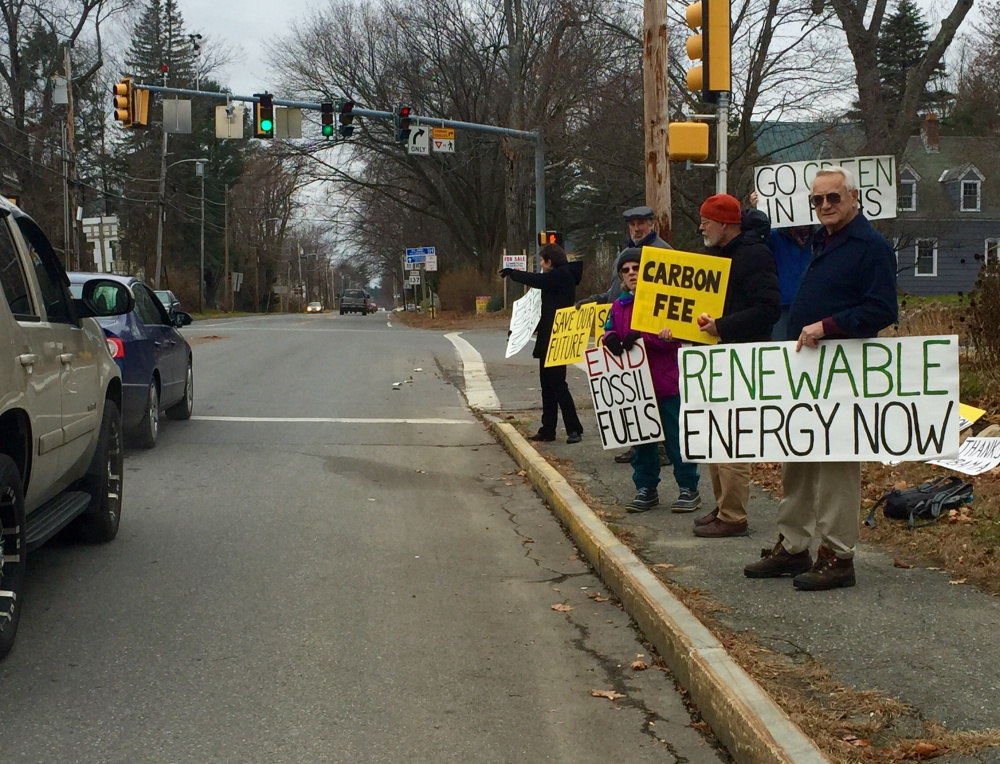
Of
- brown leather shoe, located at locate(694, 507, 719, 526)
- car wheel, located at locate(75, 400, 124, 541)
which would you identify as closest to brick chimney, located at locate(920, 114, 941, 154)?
brown leather shoe, located at locate(694, 507, 719, 526)

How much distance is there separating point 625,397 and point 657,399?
26 cm

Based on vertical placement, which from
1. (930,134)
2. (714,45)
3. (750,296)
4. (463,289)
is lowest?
(750,296)

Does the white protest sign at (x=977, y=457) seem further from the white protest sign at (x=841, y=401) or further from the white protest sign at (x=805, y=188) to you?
the white protest sign at (x=841, y=401)

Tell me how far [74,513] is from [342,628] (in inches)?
68.3

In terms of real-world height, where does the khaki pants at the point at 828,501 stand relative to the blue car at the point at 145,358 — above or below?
below

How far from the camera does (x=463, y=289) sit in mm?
54438

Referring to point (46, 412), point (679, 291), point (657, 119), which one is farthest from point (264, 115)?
point (46, 412)

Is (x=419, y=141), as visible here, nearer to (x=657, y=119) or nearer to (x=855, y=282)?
(x=657, y=119)

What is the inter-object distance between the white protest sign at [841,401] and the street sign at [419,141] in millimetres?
23389

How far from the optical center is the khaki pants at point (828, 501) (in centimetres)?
580

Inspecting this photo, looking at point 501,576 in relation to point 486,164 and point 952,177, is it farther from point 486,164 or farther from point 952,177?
point 952,177

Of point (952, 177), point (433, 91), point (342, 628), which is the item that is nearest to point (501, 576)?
point (342, 628)

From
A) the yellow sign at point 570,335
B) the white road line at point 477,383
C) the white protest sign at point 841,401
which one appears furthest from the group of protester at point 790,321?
the white road line at point 477,383

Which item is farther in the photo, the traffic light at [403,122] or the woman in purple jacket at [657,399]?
the traffic light at [403,122]
